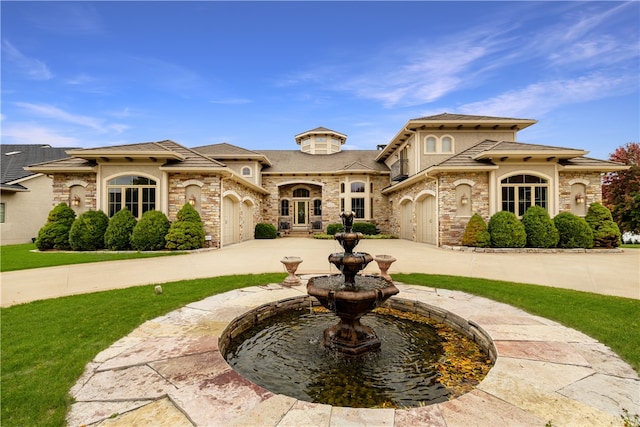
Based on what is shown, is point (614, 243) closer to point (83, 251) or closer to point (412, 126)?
point (412, 126)

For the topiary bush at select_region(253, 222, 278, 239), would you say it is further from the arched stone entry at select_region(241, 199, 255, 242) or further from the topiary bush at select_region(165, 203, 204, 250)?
the topiary bush at select_region(165, 203, 204, 250)

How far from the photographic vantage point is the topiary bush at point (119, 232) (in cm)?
1171

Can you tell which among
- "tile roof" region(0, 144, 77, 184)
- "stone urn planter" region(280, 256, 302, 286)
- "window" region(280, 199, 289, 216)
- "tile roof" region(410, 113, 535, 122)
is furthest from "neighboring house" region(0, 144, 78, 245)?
"tile roof" region(410, 113, 535, 122)

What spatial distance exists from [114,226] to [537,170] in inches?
733

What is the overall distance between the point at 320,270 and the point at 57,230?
1219 centimetres

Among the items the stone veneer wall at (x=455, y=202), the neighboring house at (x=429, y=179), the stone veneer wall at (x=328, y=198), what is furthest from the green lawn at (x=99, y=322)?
the stone veneer wall at (x=328, y=198)

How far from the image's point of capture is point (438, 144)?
15.8 meters

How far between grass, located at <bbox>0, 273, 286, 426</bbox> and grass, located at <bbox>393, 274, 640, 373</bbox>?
4652 millimetres

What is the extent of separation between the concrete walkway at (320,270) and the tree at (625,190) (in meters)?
8.53

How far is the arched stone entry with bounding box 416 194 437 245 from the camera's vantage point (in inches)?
542

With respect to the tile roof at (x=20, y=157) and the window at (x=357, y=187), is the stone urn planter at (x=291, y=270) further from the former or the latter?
the tile roof at (x=20, y=157)

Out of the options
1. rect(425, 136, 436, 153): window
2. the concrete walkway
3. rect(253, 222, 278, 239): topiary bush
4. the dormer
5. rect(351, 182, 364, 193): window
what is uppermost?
the dormer

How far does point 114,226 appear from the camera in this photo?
A: 11805mm

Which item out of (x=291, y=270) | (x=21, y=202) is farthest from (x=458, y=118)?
(x=21, y=202)
